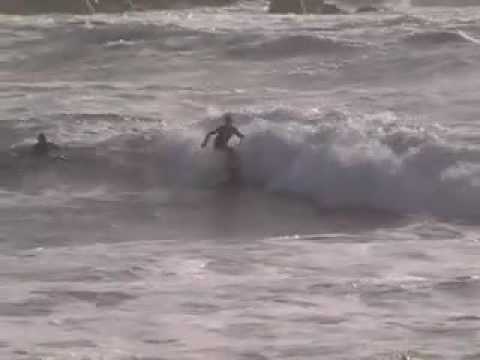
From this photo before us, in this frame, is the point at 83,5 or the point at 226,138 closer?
the point at 226,138

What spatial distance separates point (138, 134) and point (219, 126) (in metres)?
1.00

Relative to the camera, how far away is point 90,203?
1399cm

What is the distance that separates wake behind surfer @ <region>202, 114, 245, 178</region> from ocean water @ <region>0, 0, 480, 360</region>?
0.13 m

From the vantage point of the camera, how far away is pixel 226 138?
52.6 feet

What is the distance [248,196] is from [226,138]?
1.60m

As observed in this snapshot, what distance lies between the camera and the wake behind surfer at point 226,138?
15.7 m

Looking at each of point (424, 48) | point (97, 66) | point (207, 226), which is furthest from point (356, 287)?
point (97, 66)

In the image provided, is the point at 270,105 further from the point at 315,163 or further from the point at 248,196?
the point at 248,196

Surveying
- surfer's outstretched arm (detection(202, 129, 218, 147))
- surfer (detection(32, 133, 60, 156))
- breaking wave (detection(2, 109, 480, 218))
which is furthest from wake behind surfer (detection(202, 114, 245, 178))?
surfer (detection(32, 133, 60, 156))

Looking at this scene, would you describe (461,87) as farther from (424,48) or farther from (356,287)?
(356,287)

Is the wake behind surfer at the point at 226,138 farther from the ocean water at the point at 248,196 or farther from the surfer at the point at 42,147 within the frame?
the surfer at the point at 42,147

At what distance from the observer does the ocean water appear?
8.11 m

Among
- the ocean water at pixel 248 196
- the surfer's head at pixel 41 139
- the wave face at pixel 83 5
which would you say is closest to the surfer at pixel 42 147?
the surfer's head at pixel 41 139

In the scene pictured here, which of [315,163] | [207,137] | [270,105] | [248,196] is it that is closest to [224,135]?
[207,137]
